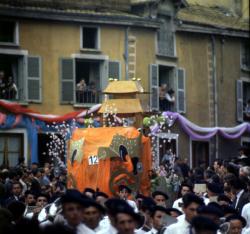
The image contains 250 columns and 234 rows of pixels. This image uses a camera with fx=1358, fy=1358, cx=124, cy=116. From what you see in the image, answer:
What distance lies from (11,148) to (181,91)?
7233 millimetres

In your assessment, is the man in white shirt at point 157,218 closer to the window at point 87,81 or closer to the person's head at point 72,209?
the person's head at point 72,209

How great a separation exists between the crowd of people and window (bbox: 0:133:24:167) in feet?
25.6

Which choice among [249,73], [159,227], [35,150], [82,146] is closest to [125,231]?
[159,227]

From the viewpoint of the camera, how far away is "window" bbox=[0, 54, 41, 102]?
4188 centimetres

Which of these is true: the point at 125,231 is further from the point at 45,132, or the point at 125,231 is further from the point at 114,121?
the point at 45,132

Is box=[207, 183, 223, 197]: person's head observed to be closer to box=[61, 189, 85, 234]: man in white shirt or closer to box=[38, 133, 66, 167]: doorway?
box=[61, 189, 85, 234]: man in white shirt

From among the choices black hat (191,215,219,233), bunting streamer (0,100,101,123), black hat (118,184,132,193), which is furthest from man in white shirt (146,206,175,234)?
bunting streamer (0,100,101,123)

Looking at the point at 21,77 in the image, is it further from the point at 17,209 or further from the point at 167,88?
the point at 17,209

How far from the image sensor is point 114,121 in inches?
1273

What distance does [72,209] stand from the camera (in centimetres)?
1542

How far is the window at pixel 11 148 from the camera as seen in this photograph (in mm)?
41281

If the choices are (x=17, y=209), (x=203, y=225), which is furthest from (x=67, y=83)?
(x=203, y=225)

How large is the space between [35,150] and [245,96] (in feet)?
37.9

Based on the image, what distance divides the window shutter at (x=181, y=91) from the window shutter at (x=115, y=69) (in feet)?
8.89
